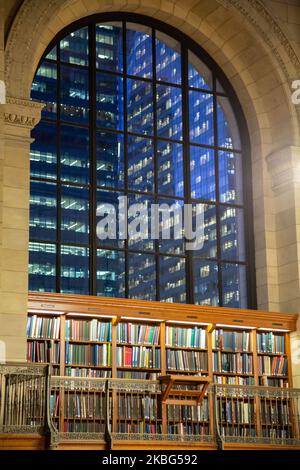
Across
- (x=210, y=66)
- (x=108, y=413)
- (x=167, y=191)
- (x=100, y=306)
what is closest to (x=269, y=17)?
(x=210, y=66)

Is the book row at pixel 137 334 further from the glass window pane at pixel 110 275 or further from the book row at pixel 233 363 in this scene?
the book row at pixel 233 363

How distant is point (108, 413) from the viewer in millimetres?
11375

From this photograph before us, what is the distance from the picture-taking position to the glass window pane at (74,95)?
46.3 ft

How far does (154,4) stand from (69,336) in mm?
5338

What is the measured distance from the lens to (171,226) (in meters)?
14.4

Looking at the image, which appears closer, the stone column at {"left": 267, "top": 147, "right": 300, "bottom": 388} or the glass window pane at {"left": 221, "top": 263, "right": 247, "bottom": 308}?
the stone column at {"left": 267, "top": 147, "right": 300, "bottom": 388}

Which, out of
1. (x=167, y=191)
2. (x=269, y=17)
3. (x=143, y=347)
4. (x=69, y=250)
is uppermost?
(x=269, y=17)

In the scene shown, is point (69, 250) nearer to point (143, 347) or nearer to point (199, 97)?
point (143, 347)

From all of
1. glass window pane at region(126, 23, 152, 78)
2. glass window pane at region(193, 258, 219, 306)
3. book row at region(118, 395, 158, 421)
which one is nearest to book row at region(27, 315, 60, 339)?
book row at region(118, 395, 158, 421)

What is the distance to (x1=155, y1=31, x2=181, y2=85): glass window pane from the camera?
591 inches

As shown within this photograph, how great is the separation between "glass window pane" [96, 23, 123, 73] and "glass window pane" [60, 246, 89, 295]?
282 cm

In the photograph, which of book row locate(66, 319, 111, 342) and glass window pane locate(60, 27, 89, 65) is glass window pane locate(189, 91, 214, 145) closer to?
glass window pane locate(60, 27, 89, 65)

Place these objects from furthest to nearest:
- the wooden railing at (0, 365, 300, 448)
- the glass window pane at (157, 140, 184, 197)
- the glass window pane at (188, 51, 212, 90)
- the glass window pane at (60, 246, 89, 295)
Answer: the glass window pane at (188, 51, 212, 90)
the glass window pane at (157, 140, 184, 197)
the glass window pane at (60, 246, 89, 295)
the wooden railing at (0, 365, 300, 448)

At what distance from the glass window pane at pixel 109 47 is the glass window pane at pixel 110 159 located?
3.44ft
